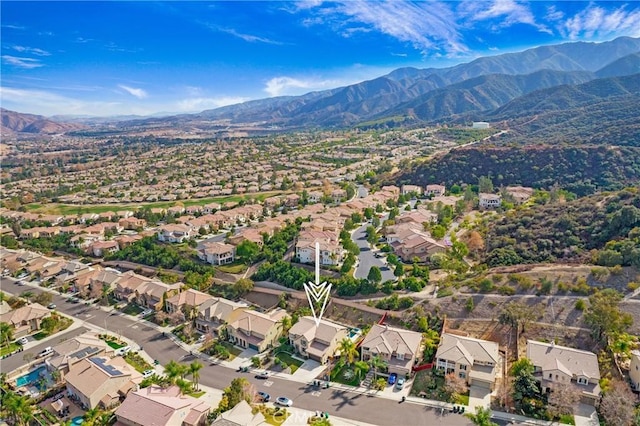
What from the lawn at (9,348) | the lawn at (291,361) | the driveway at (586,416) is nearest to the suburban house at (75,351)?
the lawn at (9,348)

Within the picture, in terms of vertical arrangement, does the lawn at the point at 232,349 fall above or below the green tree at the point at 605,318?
below

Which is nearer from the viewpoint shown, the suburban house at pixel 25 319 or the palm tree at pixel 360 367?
the palm tree at pixel 360 367

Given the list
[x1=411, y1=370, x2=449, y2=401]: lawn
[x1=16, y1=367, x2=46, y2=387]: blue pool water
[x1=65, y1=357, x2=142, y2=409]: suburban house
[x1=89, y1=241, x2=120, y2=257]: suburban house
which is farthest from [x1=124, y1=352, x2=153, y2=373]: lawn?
[x1=89, y1=241, x2=120, y2=257]: suburban house

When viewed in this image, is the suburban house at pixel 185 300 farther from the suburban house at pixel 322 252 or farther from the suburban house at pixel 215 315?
the suburban house at pixel 322 252

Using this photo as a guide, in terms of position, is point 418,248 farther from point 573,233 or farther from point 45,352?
point 45,352

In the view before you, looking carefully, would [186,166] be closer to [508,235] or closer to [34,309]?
[34,309]

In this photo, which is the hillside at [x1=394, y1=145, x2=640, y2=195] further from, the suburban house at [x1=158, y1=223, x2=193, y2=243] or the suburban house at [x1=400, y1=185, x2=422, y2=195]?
the suburban house at [x1=158, y1=223, x2=193, y2=243]
